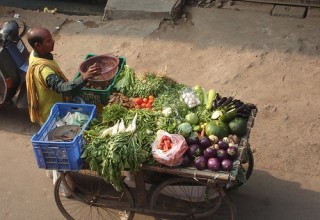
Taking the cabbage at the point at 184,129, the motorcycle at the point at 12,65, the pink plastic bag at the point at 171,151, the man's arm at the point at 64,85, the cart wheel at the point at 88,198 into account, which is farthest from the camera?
the motorcycle at the point at 12,65

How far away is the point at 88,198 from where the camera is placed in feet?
17.2

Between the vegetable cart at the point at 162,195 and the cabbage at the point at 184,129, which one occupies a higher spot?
the cabbage at the point at 184,129

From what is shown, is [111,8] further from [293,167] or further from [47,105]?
[293,167]

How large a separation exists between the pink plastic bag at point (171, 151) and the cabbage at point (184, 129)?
0.38 ft

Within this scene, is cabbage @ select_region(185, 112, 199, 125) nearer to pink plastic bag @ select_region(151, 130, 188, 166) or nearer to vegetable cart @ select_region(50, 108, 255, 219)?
pink plastic bag @ select_region(151, 130, 188, 166)

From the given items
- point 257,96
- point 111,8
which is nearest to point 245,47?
point 257,96

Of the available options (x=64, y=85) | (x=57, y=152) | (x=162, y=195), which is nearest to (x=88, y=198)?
(x=162, y=195)

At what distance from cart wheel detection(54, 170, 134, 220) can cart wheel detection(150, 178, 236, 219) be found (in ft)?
1.22

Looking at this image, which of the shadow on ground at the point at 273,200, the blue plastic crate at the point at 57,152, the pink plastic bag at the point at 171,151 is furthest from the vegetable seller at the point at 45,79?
the shadow on ground at the point at 273,200

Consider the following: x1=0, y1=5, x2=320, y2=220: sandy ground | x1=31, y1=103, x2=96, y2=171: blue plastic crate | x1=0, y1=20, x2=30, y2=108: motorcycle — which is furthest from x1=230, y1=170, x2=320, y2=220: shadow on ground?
x1=0, y1=20, x2=30, y2=108: motorcycle

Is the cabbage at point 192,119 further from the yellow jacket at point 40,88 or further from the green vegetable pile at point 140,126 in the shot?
the yellow jacket at point 40,88

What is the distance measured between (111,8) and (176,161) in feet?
16.7

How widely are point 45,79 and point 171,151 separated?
158 centimetres

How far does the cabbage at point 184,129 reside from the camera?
4.64 m
